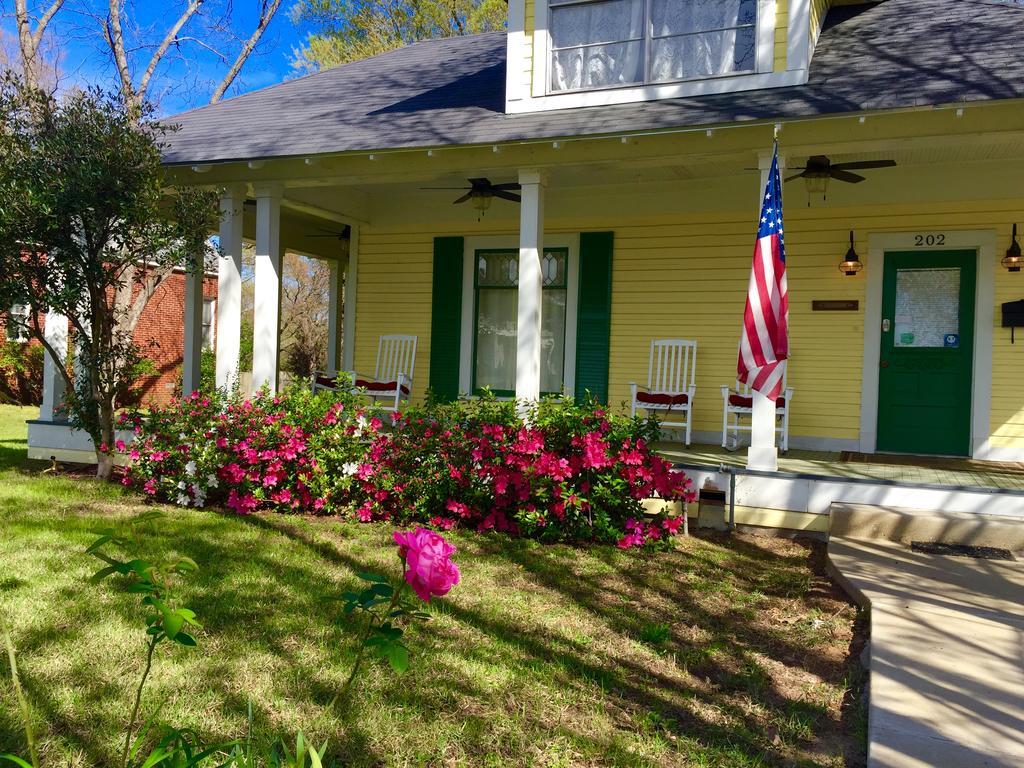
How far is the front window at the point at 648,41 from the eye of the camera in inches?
245

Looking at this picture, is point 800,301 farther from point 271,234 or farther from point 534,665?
point 534,665

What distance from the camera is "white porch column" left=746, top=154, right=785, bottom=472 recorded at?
5.54 metres

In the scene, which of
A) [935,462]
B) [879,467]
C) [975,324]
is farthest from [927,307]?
[879,467]

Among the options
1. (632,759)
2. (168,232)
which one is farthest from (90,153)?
(632,759)

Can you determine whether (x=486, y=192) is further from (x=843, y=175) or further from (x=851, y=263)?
(x=851, y=263)

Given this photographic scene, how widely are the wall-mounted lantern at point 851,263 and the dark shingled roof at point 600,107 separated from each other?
1.78 m

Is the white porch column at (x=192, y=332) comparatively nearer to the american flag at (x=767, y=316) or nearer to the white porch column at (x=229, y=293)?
the white porch column at (x=229, y=293)

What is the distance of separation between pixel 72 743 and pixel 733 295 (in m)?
6.86

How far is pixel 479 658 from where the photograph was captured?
10.2 feet

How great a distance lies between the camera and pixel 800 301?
7555 mm

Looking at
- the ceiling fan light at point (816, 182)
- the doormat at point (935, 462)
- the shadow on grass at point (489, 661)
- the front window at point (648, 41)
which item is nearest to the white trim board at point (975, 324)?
Result: the doormat at point (935, 462)

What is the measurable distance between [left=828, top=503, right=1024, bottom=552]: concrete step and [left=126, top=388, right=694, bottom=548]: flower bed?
3.49 feet

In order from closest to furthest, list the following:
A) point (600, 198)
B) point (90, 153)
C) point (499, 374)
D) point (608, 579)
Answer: point (608, 579) → point (90, 153) → point (600, 198) → point (499, 374)

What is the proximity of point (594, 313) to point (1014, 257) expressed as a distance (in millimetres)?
3844
